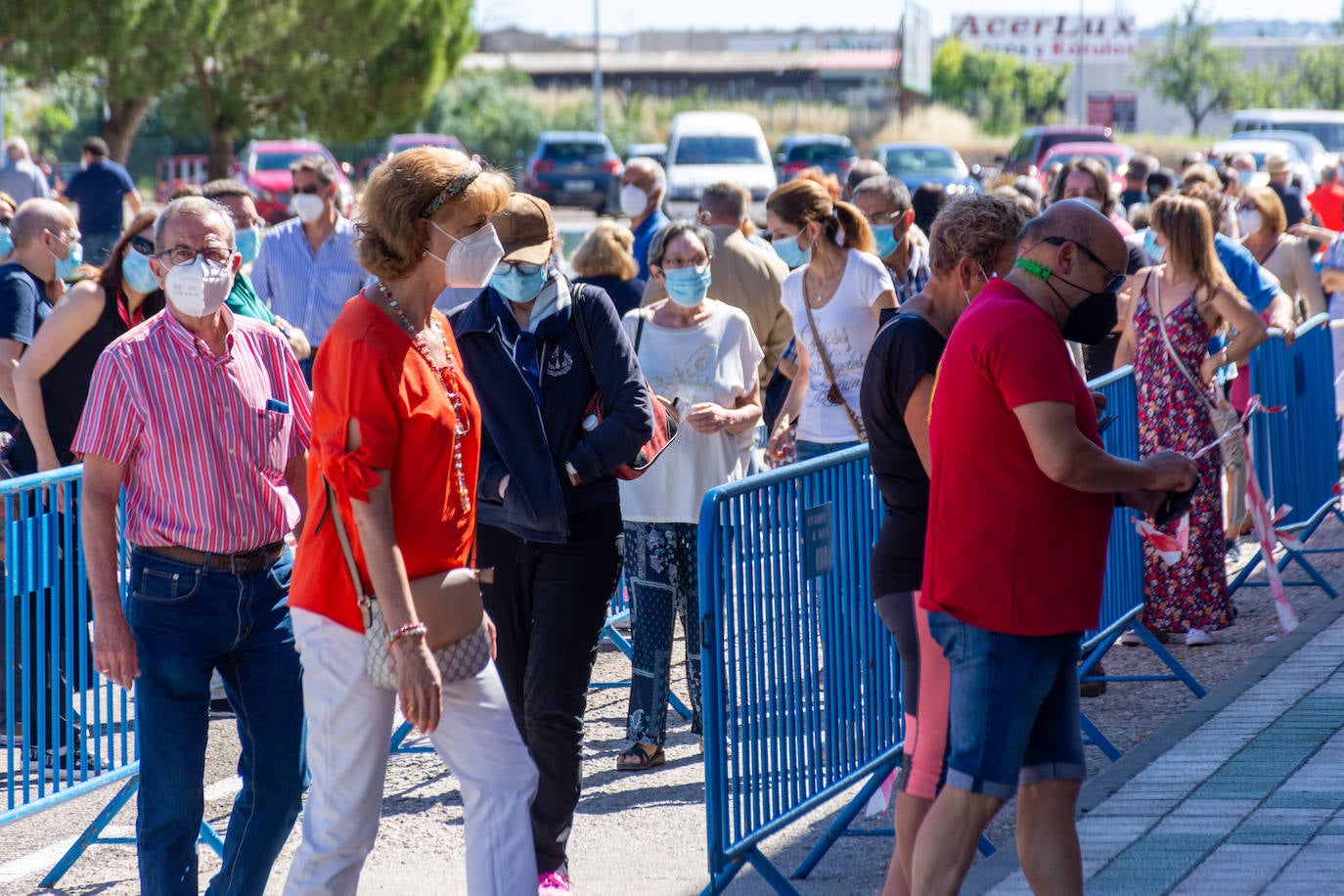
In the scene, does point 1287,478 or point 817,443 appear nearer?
point 817,443

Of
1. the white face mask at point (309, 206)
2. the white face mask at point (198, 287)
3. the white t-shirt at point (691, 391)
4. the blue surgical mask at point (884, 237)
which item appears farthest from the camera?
the white face mask at point (309, 206)

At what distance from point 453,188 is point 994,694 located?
5.07 ft

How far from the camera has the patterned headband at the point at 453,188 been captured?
11.0 ft

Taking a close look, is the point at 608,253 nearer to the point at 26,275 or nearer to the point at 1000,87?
the point at 26,275

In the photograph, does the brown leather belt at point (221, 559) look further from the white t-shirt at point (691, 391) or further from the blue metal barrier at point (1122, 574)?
the blue metal barrier at point (1122, 574)

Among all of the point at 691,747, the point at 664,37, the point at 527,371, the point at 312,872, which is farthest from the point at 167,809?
the point at 664,37

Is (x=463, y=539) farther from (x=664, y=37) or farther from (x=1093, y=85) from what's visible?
(x=664, y=37)

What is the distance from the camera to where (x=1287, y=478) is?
8.16 m

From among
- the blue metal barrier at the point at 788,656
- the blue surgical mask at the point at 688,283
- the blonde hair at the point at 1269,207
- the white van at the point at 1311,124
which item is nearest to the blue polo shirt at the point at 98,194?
the blonde hair at the point at 1269,207

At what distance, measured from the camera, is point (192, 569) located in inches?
151

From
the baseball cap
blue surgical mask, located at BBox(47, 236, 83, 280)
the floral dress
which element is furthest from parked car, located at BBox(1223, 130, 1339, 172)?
the baseball cap

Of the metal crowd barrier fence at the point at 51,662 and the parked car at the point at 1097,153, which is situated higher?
the parked car at the point at 1097,153

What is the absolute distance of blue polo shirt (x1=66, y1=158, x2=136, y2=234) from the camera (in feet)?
55.7

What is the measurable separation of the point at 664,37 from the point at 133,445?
402 ft
